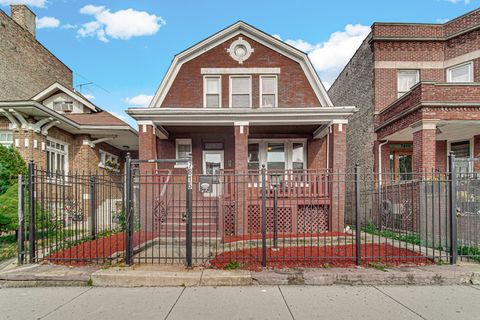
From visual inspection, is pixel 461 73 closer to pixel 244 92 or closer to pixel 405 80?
pixel 405 80

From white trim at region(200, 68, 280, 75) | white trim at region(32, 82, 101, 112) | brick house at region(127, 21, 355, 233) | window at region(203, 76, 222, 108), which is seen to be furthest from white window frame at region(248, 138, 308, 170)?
white trim at region(32, 82, 101, 112)

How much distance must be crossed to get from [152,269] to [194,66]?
8.91 metres

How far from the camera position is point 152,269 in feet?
19.0

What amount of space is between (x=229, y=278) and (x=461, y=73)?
13.2m

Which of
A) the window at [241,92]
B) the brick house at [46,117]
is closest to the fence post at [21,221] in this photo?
the brick house at [46,117]

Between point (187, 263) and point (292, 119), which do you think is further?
point (292, 119)

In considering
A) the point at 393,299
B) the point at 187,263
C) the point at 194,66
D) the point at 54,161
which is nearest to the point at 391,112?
the point at 194,66

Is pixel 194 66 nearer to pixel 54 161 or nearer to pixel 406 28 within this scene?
pixel 54 161

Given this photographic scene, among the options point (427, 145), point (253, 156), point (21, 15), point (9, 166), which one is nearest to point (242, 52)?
point (253, 156)

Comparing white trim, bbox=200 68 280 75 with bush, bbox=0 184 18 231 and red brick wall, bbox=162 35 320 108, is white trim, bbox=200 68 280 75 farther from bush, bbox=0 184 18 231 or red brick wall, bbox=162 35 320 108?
bush, bbox=0 184 18 231

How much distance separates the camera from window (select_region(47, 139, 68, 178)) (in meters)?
11.9

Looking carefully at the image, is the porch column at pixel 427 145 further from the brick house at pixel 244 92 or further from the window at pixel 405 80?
the window at pixel 405 80

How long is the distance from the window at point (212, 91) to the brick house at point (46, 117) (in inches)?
146

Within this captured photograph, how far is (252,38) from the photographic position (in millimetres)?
12492
